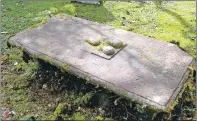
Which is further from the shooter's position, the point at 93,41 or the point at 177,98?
the point at 93,41

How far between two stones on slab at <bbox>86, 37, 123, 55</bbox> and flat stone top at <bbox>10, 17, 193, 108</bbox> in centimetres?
11

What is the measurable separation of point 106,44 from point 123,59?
1.37 feet

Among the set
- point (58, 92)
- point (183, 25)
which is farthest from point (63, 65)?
point (183, 25)

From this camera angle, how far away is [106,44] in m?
4.65

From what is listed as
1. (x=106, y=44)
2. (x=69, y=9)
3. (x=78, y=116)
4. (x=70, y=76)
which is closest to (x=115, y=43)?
(x=106, y=44)

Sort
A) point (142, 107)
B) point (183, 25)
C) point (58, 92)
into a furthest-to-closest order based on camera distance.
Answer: point (183, 25), point (58, 92), point (142, 107)

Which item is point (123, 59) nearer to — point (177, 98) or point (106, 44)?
point (106, 44)

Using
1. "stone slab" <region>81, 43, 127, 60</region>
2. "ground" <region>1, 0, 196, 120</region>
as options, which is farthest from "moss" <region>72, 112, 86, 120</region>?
"stone slab" <region>81, 43, 127, 60</region>

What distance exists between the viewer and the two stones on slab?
4459 mm

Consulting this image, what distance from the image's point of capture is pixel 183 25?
21.3 ft

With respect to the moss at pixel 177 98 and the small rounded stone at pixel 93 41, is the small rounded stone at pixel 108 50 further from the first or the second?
the moss at pixel 177 98

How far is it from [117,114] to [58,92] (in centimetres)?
105

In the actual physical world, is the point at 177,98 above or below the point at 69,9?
above

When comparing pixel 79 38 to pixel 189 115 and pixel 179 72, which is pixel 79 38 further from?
pixel 189 115
